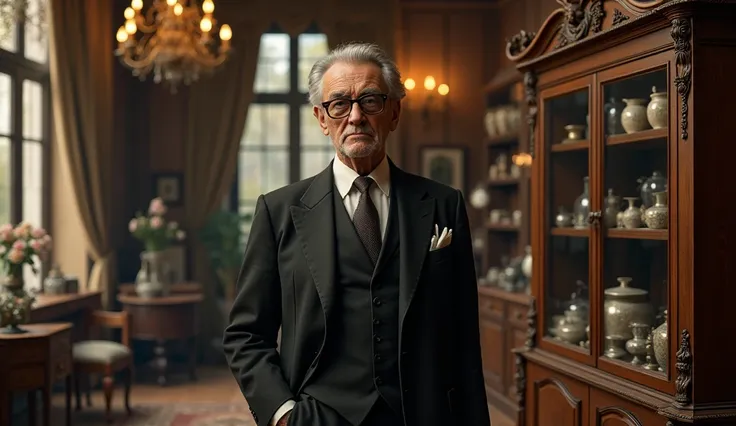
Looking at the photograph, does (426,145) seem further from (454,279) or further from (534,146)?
(454,279)

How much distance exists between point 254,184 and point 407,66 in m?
1.99

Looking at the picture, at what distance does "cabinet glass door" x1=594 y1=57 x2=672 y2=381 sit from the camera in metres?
3.58

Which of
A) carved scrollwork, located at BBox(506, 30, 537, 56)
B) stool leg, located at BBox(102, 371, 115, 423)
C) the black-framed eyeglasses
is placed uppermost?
carved scrollwork, located at BBox(506, 30, 537, 56)

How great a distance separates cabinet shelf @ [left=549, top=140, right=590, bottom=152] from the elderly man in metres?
1.84

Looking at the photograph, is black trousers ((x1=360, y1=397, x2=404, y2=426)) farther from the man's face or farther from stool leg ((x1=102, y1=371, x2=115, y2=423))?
stool leg ((x1=102, y1=371, x2=115, y2=423))

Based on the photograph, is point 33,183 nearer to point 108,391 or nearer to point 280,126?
point 108,391

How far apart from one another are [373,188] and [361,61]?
13.7 inches

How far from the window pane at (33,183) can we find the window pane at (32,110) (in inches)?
3.5

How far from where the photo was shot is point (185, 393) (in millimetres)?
7863

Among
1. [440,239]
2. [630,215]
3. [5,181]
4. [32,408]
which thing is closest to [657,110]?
[630,215]

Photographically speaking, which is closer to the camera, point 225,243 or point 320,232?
point 320,232

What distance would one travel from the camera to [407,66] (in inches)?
354

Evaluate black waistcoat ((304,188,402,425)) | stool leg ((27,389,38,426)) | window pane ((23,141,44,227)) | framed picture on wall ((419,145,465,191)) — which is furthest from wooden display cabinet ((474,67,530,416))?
black waistcoat ((304,188,402,425))

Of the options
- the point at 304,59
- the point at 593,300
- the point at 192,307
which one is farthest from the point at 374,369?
the point at 304,59
